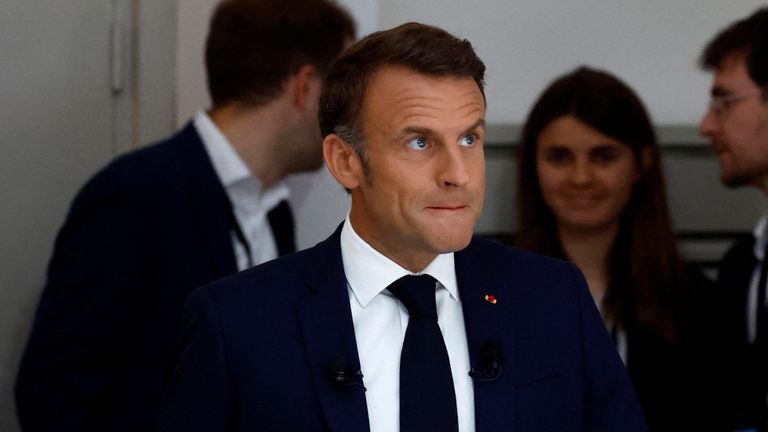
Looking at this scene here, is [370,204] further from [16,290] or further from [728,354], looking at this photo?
[16,290]

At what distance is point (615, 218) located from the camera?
2.93m

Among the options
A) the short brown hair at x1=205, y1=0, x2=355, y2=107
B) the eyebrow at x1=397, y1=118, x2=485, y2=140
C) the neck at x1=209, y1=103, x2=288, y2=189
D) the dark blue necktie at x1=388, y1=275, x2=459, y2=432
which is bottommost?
the dark blue necktie at x1=388, y1=275, x2=459, y2=432

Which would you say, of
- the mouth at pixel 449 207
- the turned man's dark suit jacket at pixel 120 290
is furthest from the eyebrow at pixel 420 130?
the turned man's dark suit jacket at pixel 120 290

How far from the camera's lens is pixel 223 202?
2.57 m

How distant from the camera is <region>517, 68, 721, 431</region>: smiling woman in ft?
8.96

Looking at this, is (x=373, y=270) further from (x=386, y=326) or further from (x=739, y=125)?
(x=739, y=125)

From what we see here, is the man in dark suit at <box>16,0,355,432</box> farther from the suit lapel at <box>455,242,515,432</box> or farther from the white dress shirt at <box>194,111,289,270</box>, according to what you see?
the suit lapel at <box>455,242,515,432</box>

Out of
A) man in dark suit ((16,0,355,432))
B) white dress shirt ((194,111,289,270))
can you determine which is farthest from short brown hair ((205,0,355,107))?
white dress shirt ((194,111,289,270))

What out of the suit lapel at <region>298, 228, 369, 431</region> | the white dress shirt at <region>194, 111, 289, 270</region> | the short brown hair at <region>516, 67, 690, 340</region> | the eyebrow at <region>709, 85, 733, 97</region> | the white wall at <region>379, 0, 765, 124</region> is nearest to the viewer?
the suit lapel at <region>298, 228, 369, 431</region>

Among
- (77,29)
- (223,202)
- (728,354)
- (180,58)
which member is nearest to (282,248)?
(223,202)

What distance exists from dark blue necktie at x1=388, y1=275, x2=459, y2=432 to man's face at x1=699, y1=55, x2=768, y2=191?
1.55m

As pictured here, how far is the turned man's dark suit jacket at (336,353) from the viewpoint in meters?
1.54

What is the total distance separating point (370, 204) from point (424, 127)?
16cm

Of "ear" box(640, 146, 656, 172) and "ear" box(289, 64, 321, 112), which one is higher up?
"ear" box(289, 64, 321, 112)
